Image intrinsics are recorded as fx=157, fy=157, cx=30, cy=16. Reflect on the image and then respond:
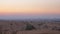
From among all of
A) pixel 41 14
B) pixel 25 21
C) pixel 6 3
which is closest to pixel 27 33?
pixel 25 21

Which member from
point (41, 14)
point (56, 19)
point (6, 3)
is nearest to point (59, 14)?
point (56, 19)

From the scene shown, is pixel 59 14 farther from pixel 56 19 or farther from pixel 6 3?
pixel 6 3

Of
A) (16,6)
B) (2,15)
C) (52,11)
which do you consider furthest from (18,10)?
(52,11)

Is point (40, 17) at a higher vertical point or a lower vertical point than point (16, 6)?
lower

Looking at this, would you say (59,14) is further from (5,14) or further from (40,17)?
(5,14)

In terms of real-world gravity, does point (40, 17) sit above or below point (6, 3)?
below

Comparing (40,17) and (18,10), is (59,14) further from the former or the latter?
(18,10)

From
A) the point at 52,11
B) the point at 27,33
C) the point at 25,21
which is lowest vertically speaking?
the point at 27,33
